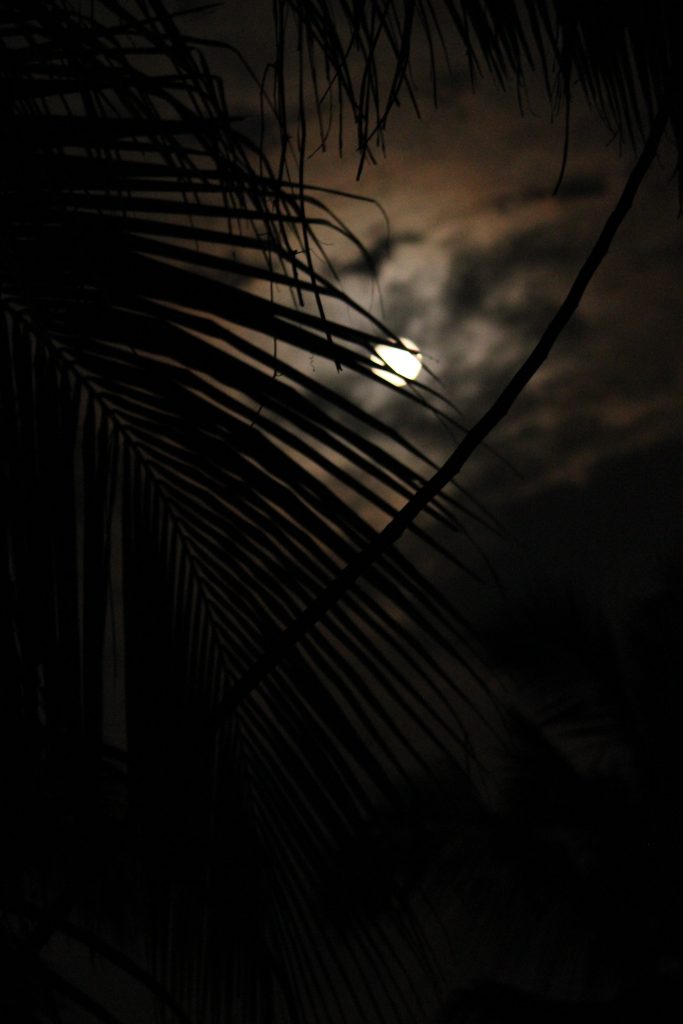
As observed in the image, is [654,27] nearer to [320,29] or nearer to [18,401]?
[320,29]

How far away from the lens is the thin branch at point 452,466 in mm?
312

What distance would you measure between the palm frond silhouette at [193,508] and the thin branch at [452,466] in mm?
435

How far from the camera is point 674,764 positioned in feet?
25.2

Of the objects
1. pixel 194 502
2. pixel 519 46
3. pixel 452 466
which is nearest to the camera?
pixel 452 466

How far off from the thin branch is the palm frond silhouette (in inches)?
17.1

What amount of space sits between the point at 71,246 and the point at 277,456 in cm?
24

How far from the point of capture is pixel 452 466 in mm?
329

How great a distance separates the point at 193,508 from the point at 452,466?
→ 2.15 ft

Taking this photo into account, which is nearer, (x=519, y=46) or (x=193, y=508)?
(x=519, y=46)

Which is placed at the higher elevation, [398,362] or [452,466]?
[398,362]

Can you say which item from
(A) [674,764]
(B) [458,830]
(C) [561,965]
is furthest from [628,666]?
(C) [561,965]

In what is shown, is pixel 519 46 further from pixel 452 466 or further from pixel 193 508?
pixel 193 508

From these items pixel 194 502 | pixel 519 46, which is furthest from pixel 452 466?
pixel 194 502

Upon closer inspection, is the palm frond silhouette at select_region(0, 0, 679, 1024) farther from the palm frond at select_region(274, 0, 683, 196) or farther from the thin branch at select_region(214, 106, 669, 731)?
the thin branch at select_region(214, 106, 669, 731)
